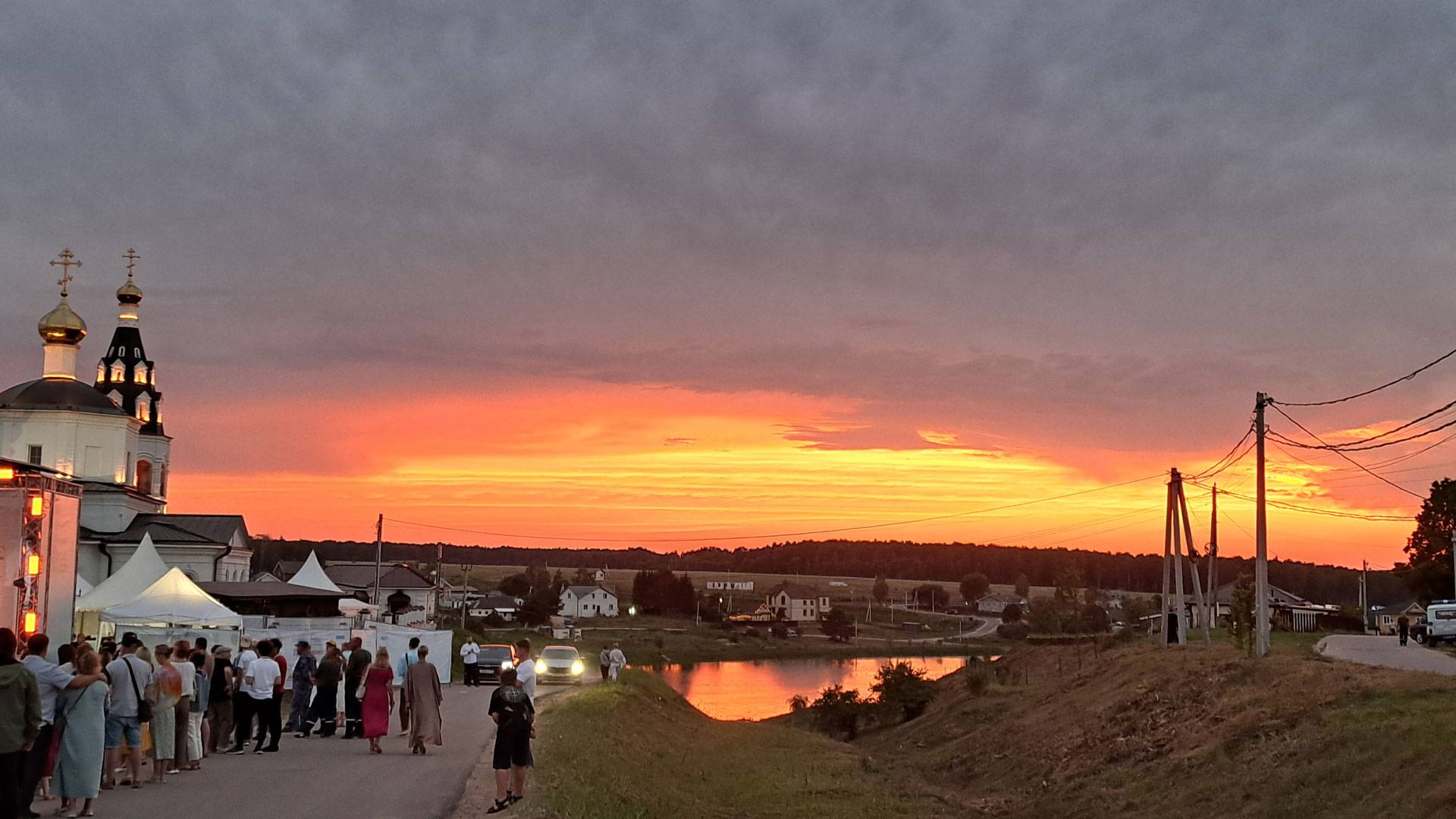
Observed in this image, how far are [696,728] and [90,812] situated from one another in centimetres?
2398

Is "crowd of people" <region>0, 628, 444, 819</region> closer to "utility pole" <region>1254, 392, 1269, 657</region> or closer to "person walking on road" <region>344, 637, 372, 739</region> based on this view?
"person walking on road" <region>344, 637, 372, 739</region>

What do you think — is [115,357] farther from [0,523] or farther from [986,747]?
[986,747]

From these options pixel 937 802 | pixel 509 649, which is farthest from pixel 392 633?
pixel 937 802

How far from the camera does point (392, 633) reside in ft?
114

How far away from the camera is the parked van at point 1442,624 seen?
149 feet

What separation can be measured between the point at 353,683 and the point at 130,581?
2007cm

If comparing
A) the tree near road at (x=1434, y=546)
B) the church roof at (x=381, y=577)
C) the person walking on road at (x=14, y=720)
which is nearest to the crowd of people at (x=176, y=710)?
the person walking on road at (x=14, y=720)

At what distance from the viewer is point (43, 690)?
13062 millimetres

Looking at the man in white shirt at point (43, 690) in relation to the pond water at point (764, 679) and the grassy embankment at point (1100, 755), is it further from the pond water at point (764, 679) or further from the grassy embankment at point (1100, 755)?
the pond water at point (764, 679)

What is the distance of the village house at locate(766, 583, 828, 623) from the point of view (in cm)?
16500

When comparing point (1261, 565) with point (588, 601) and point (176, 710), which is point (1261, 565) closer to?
point (176, 710)

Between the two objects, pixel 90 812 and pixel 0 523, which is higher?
pixel 0 523

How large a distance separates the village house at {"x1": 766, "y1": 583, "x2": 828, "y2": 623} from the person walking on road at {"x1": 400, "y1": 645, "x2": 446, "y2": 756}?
466 feet

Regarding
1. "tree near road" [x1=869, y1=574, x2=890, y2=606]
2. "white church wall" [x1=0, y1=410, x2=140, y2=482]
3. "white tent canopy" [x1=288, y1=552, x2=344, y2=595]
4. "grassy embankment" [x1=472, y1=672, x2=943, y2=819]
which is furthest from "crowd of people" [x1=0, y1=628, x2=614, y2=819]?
"tree near road" [x1=869, y1=574, x2=890, y2=606]
